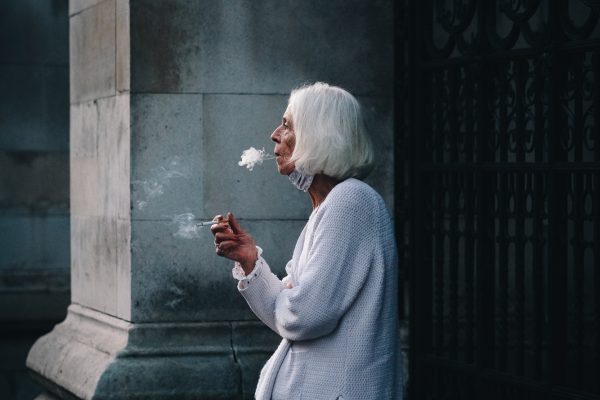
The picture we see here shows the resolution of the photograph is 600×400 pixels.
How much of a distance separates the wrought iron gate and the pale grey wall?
7996 millimetres

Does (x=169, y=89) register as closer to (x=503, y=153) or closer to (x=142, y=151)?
(x=142, y=151)

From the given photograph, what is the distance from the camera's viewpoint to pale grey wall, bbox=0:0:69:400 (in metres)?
15.3

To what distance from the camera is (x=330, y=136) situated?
16.1ft

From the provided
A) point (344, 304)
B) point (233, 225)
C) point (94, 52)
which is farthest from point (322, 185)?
point (94, 52)

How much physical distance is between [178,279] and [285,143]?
2.55 metres

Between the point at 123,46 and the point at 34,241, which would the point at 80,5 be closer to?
the point at 123,46

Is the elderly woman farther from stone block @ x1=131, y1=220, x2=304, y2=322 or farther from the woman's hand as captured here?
stone block @ x1=131, y1=220, x2=304, y2=322

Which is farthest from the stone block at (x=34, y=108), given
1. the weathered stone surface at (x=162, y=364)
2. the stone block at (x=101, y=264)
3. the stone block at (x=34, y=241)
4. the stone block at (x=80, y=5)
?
the weathered stone surface at (x=162, y=364)

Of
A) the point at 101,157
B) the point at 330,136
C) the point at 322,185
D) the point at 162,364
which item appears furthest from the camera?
the point at 101,157

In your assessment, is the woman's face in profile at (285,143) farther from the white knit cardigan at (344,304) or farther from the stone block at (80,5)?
the stone block at (80,5)

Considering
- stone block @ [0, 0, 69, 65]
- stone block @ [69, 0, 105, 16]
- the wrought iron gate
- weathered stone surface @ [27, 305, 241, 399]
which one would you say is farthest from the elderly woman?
stone block @ [0, 0, 69, 65]

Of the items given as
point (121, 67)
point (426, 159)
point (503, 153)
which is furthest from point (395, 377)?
point (121, 67)

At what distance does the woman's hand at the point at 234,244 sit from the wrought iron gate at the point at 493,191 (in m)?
1.80

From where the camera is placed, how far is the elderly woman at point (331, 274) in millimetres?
4820
